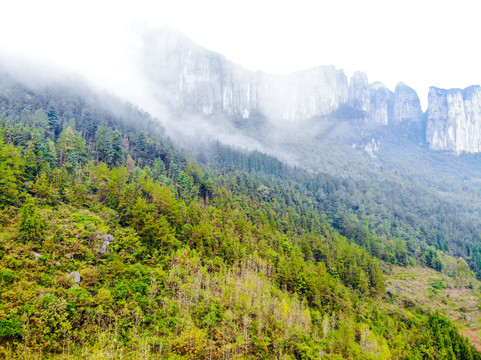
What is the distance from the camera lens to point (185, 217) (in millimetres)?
50125

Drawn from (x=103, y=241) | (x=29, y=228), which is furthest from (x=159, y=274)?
(x=29, y=228)

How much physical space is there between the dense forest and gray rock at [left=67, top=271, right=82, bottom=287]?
0.30ft

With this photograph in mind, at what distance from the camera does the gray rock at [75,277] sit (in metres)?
24.6

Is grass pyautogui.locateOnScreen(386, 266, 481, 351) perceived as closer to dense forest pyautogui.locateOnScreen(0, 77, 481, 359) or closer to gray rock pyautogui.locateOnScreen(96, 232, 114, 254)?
dense forest pyautogui.locateOnScreen(0, 77, 481, 359)

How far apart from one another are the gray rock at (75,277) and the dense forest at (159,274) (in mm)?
90

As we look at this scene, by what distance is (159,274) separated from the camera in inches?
1216

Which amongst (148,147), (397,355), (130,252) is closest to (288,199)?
(148,147)

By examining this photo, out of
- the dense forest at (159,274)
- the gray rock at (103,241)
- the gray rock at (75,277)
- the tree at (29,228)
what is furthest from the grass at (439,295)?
the tree at (29,228)

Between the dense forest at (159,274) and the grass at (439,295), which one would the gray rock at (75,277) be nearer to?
the dense forest at (159,274)

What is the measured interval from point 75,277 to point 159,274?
925cm

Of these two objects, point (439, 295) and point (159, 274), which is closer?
point (159, 274)

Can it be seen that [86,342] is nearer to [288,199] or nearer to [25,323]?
[25,323]

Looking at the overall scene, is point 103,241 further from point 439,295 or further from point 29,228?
point 439,295

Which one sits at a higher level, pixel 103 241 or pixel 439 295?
pixel 103 241
